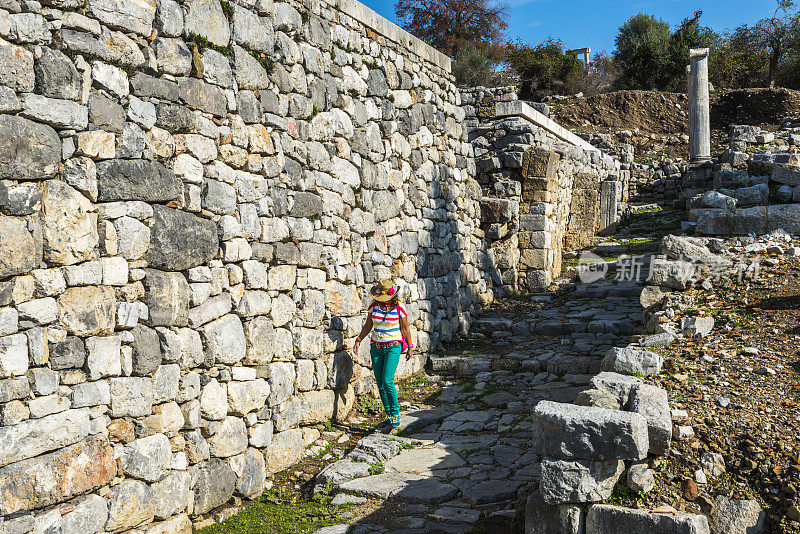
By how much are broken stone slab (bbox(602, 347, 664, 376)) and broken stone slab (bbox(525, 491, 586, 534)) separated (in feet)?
5.77

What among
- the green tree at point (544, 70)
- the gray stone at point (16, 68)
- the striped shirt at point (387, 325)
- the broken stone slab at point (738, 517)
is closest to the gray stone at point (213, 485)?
the striped shirt at point (387, 325)

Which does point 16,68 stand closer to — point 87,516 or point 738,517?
point 87,516

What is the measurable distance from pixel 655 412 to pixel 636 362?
1323 millimetres

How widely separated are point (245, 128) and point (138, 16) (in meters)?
1.26

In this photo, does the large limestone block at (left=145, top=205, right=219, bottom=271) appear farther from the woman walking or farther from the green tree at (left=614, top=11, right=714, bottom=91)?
the green tree at (left=614, top=11, right=714, bottom=91)

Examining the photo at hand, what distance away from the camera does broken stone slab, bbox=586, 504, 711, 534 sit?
11.4 ft

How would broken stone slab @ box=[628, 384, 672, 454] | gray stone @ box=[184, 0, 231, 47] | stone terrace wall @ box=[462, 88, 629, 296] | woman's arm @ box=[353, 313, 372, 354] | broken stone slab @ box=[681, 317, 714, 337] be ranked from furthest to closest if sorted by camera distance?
stone terrace wall @ box=[462, 88, 629, 296] < woman's arm @ box=[353, 313, 372, 354] < broken stone slab @ box=[681, 317, 714, 337] < gray stone @ box=[184, 0, 231, 47] < broken stone slab @ box=[628, 384, 672, 454]

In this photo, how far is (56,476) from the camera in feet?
12.3

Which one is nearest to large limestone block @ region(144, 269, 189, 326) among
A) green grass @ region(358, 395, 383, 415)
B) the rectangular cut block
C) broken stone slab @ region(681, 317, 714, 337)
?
the rectangular cut block

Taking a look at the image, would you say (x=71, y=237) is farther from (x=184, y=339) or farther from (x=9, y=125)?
(x=184, y=339)

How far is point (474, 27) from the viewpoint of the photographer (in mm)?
25188

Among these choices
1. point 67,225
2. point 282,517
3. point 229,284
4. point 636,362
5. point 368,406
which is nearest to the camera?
point 67,225

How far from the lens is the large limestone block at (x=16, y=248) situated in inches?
141

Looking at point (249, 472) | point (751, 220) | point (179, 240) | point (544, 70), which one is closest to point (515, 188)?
point (751, 220)
